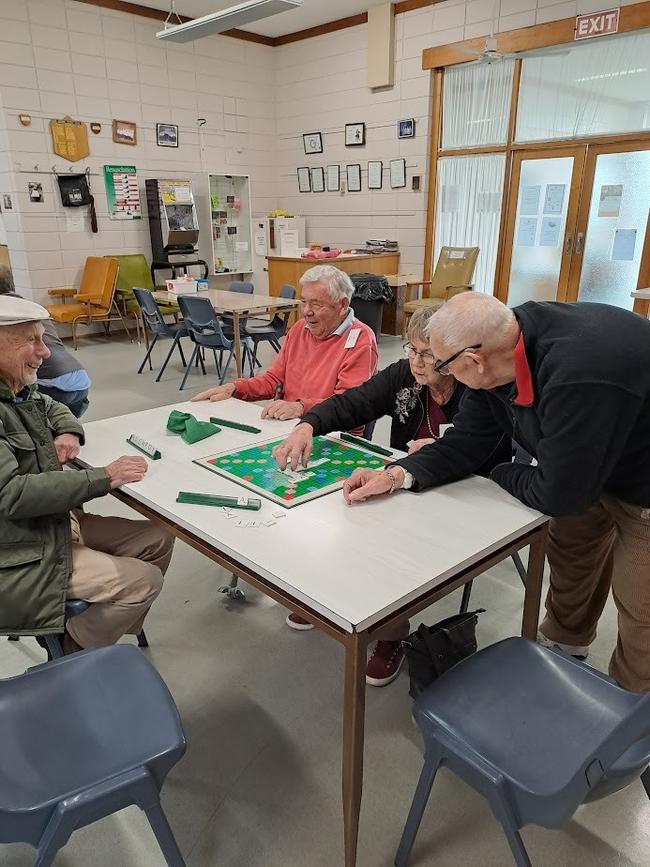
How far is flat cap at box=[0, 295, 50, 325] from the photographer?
152cm

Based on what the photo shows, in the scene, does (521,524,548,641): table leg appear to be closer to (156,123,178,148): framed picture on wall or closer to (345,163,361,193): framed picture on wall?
(345,163,361,193): framed picture on wall

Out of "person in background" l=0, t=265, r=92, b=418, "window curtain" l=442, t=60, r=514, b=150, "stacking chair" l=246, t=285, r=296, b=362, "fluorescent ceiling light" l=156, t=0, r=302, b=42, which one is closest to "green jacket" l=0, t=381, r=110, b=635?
"person in background" l=0, t=265, r=92, b=418

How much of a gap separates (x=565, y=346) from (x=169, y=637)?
1684mm

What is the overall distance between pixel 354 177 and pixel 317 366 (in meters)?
6.59

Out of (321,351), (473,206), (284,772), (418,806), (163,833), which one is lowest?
(284,772)

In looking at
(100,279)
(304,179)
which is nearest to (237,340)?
(100,279)

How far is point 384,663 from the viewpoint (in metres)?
1.99

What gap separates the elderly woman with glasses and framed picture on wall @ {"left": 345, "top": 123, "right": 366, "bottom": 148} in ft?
22.9

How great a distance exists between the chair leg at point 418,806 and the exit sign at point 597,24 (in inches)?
269

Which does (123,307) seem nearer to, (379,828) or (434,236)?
(434,236)

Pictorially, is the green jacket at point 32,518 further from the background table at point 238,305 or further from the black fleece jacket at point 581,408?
the background table at point 238,305

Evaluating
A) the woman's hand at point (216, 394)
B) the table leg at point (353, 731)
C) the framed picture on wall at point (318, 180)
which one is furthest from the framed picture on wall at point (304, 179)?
the table leg at point (353, 731)

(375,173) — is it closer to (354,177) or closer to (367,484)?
(354,177)

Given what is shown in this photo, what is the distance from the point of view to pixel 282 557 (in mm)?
1316
